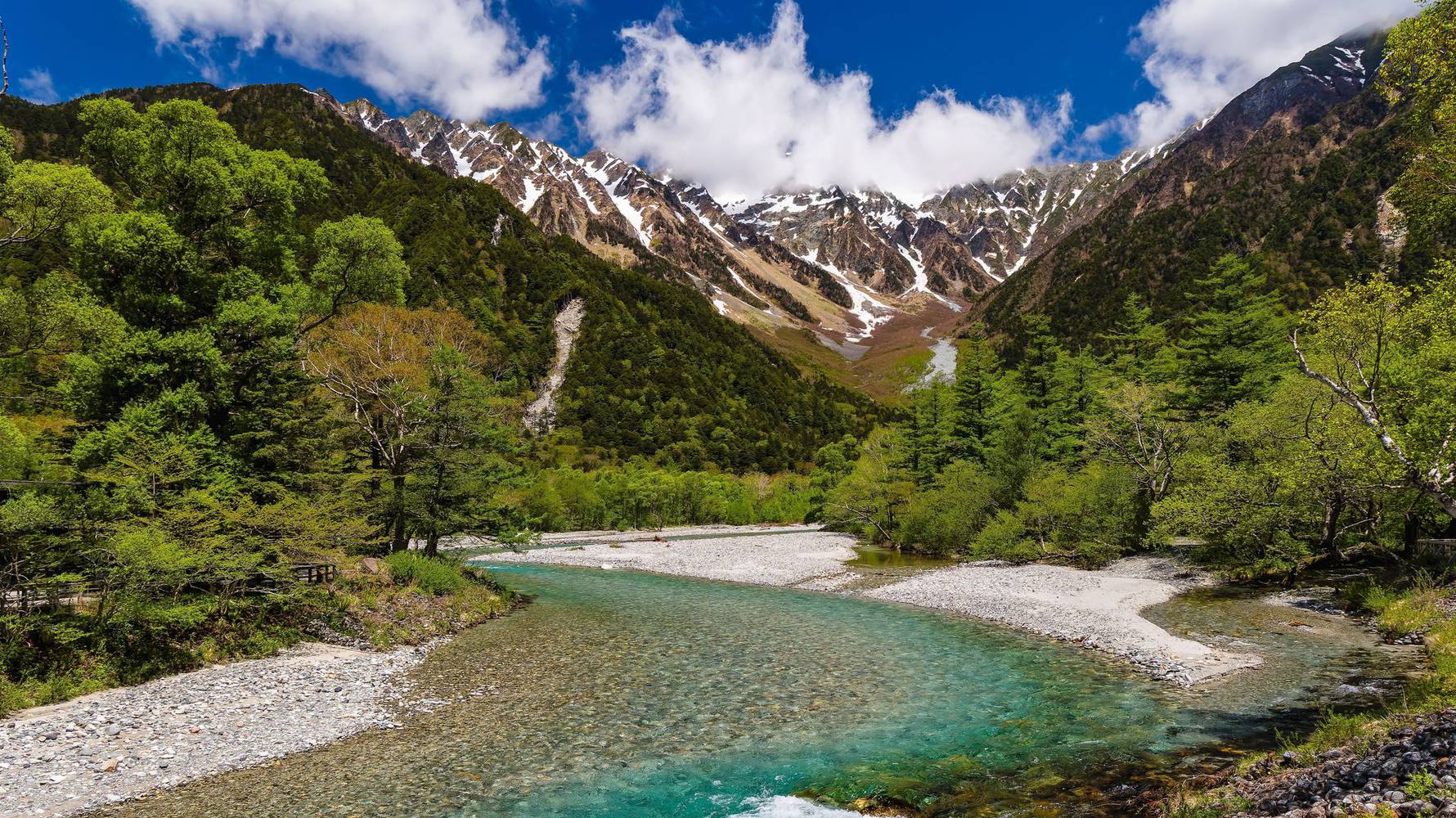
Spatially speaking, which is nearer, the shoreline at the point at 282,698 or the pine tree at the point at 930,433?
the shoreline at the point at 282,698

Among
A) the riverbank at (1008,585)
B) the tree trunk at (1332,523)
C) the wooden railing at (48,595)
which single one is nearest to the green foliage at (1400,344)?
the tree trunk at (1332,523)

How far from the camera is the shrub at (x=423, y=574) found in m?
24.7

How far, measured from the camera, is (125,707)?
43.7ft

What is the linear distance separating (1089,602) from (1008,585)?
573 cm

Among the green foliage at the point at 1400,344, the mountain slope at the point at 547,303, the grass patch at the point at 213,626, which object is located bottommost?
the grass patch at the point at 213,626

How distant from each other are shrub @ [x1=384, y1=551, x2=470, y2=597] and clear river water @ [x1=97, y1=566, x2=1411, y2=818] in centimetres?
341

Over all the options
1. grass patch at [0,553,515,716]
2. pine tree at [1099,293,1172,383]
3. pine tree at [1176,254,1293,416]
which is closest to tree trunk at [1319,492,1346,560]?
pine tree at [1176,254,1293,416]

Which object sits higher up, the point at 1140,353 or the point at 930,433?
the point at 1140,353

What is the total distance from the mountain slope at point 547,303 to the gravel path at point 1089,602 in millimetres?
82446

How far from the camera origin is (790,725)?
13.8 meters

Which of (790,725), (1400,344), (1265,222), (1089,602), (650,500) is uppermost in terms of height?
(1265,222)

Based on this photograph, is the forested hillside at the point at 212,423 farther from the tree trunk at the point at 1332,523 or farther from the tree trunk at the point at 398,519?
the tree trunk at the point at 1332,523

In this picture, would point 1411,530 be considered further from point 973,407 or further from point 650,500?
point 650,500

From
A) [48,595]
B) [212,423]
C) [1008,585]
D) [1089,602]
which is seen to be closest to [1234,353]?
[1008,585]
